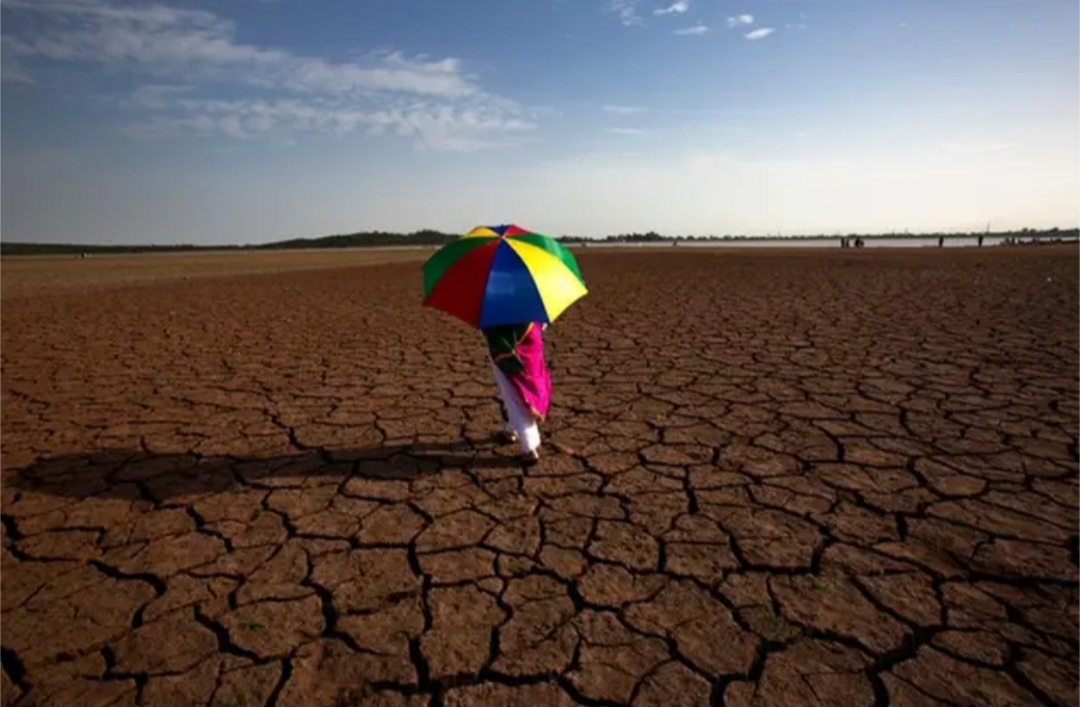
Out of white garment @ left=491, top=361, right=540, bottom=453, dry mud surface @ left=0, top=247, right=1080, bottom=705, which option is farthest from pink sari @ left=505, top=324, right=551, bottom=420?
dry mud surface @ left=0, top=247, right=1080, bottom=705

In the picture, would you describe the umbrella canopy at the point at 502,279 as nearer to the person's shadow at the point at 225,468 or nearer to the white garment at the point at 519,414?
the white garment at the point at 519,414

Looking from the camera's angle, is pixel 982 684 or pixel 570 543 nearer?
pixel 982 684

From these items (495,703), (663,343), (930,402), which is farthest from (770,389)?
(495,703)

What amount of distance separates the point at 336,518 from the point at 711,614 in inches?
73.1

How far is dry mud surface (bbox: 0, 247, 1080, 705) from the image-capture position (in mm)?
1904

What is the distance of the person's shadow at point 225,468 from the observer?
3.31m

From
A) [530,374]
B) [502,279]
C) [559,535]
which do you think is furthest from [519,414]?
[502,279]

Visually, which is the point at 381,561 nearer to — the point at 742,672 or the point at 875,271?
Result: the point at 742,672

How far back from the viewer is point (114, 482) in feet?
11.1

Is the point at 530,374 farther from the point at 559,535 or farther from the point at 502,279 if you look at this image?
the point at 559,535

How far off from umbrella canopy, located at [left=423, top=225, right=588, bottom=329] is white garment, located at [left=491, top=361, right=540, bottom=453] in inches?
24.1

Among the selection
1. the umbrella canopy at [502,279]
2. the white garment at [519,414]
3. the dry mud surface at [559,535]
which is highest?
the umbrella canopy at [502,279]

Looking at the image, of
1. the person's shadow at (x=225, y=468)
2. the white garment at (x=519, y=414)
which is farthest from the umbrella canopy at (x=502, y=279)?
the person's shadow at (x=225, y=468)

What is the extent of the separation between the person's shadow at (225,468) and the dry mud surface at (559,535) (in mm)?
23
